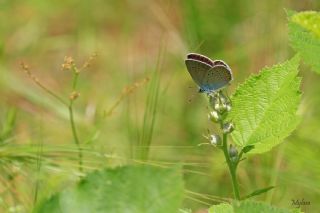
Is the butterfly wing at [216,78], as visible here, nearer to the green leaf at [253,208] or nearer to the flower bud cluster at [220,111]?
the flower bud cluster at [220,111]

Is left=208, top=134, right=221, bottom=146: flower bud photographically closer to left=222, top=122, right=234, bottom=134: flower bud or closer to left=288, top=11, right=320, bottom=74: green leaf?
left=222, top=122, right=234, bottom=134: flower bud

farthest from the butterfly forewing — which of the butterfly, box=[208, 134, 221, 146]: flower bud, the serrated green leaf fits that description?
the serrated green leaf

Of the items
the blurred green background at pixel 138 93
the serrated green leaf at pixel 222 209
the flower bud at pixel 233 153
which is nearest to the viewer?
the serrated green leaf at pixel 222 209

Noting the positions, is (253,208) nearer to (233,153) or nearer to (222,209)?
(222,209)

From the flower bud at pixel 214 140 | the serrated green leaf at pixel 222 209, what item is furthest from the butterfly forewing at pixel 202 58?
the serrated green leaf at pixel 222 209

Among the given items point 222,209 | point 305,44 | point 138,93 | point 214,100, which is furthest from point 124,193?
point 138,93

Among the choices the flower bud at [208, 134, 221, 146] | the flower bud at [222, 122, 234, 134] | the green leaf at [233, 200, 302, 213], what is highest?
the flower bud at [222, 122, 234, 134]
